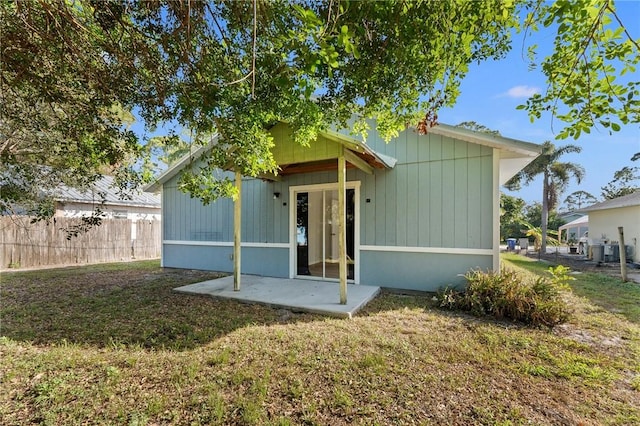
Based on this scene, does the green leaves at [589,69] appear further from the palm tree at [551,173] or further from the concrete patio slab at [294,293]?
the palm tree at [551,173]

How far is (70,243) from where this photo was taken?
11.1 meters

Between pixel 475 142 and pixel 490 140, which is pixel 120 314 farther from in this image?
pixel 490 140

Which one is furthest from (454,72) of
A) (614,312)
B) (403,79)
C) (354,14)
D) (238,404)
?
(614,312)

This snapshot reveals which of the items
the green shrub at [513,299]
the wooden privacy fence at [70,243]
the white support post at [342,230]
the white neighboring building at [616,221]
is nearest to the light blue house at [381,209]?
the white support post at [342,230]

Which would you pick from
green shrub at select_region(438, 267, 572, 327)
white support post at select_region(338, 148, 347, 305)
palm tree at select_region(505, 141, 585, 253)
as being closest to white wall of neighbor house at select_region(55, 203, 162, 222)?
white support post at select_region(338, 148, 347, 305)

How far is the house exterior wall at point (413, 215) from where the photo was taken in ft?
19.7

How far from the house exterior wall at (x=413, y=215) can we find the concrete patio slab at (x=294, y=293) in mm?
801

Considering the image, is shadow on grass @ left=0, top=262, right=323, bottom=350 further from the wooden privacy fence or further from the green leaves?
the green leaves

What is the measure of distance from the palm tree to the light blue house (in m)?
13.9

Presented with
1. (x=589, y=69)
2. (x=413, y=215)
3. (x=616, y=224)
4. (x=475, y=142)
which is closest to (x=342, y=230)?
(x=413, y=215)

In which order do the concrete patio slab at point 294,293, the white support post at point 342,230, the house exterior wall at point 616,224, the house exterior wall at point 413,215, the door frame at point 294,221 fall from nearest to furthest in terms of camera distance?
the concrete patio slab at point 294,293
the white support post at point 342,230
the house exterior wall at point 413,215
the door frame at point 294,221
the house exterior wall at point 616,224

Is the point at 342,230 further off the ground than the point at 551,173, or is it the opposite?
the point at 551,173

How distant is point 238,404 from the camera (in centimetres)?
257

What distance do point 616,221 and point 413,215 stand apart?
606 inches
